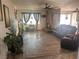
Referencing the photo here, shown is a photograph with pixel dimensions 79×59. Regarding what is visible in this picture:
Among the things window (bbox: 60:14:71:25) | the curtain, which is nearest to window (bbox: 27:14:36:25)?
the curtain

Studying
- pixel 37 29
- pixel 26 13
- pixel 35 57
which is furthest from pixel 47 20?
pixel 35 57

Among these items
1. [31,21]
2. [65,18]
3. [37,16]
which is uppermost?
[37,16]

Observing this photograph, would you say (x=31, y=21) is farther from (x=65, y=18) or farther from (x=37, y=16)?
(x=65, y=18)

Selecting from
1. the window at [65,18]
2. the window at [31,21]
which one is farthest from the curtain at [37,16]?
the window at [65,18]

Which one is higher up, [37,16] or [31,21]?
[37,16]

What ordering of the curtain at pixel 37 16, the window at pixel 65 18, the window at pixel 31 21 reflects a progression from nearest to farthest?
the curtain at pixel 37 16, the window at pixel 65 18, the window at pixel 31 21

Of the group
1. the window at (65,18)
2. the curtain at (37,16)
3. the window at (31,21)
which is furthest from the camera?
the window at (31,21)

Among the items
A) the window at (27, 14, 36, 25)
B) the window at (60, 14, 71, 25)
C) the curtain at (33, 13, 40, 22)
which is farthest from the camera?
the window at (27, 14, 36, 25)

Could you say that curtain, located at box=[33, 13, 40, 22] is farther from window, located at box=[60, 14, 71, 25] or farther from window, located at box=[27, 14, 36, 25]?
window, located at box=[60, 14, 71, 25]

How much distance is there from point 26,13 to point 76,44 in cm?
678

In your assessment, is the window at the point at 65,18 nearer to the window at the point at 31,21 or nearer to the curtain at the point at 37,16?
the curtain at the point at 37,16

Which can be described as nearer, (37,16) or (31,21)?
(37,16)

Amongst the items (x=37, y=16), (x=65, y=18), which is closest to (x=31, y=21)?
(x=37, y=16)

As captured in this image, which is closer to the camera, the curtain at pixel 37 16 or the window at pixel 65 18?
the curtain at pixel 37 16
